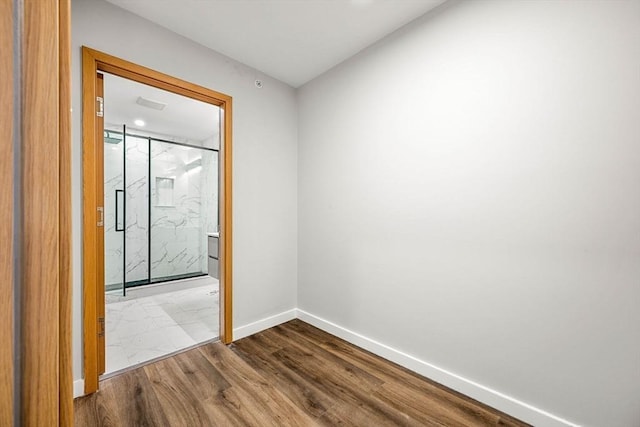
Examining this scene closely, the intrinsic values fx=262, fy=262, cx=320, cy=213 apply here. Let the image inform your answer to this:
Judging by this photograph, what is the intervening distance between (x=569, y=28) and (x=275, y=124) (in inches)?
88.9

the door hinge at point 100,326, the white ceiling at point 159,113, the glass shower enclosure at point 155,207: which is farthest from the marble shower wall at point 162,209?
the door hinge at point 100,326

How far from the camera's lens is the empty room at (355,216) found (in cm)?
58

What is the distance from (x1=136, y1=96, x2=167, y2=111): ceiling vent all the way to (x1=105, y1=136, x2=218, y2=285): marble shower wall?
905 mm

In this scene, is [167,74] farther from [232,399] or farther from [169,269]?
[169,269]

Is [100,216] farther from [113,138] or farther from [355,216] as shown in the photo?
[113,138]

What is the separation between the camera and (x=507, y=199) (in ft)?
5.15

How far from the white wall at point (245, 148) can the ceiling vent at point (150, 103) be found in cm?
151

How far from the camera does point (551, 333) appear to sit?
1.42m

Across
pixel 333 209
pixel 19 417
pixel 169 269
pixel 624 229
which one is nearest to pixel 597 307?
pixel 624 229

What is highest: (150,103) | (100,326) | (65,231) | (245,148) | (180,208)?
(150,103)

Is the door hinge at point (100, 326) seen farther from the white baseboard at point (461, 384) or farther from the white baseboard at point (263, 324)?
the white baseboard at point (461, 384)

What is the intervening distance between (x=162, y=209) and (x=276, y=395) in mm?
3782

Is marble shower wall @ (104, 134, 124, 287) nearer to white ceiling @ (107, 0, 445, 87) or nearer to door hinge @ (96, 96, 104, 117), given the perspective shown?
door hinge @ (96, 96, 104, 117)

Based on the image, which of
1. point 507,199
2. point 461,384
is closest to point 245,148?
point 507,199
